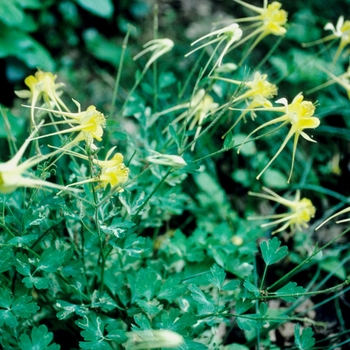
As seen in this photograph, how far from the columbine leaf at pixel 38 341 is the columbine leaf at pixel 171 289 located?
11.5 inches

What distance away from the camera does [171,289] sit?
117 centimetres

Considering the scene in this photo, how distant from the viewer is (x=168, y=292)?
116 cm

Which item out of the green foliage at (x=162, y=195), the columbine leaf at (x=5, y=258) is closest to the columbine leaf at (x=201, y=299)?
the green foliage at (x=162, y=195)

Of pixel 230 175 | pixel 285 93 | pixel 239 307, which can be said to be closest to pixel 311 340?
pixel 239 307

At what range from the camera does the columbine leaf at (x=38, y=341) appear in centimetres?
101

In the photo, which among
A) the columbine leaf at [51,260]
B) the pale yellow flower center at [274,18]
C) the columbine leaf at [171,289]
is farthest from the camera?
the pale yellow flower center at [274,18]

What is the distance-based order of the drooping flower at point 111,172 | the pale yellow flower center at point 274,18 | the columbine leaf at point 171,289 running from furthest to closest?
1. the pale yellow flower center at point 274,18
2. the columbine leaf at point 171,289
3. the drooping flower at point 111,172

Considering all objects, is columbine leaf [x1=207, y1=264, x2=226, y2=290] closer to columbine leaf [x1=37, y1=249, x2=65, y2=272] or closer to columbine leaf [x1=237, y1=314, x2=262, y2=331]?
columbine leaf [x1=237, y1=314, x2=262, y2=331]

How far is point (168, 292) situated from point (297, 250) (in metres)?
0.79

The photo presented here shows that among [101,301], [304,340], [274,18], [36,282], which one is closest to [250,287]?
[304,340]

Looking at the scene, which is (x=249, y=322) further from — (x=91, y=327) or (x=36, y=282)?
(x=36, y=282)

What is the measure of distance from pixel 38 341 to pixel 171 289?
0.35 m

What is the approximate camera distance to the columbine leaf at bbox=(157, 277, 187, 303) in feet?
3.80

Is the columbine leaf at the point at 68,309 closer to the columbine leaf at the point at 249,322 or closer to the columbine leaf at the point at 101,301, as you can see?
the columbine leaf at the point at 101,301
